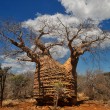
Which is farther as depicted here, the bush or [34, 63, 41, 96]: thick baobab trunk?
the bush

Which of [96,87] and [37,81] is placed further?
[96,87]

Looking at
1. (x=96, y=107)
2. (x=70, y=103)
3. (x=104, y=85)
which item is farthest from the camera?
(x=104, y=85)

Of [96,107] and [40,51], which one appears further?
[40,51]

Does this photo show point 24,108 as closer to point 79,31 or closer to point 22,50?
point 22,50

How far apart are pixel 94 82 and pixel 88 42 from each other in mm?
9666

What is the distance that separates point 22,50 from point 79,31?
3135 millimetres

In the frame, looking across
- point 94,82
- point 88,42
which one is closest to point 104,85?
point 94,82

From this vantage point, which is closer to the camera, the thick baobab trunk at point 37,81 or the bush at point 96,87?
the thick baobab trunk at point 37,81

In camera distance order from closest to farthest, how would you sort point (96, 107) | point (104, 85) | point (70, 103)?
point (96, 107) < point (70, 103) < point (104, 85)

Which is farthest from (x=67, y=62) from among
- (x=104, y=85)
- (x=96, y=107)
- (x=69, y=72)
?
(x=104, y=85)

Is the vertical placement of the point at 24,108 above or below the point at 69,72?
below

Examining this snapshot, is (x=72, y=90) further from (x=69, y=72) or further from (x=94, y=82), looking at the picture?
(x=94, y=82)

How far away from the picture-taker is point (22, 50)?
14.9m

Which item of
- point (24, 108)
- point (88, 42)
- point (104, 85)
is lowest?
point (24, 108)
